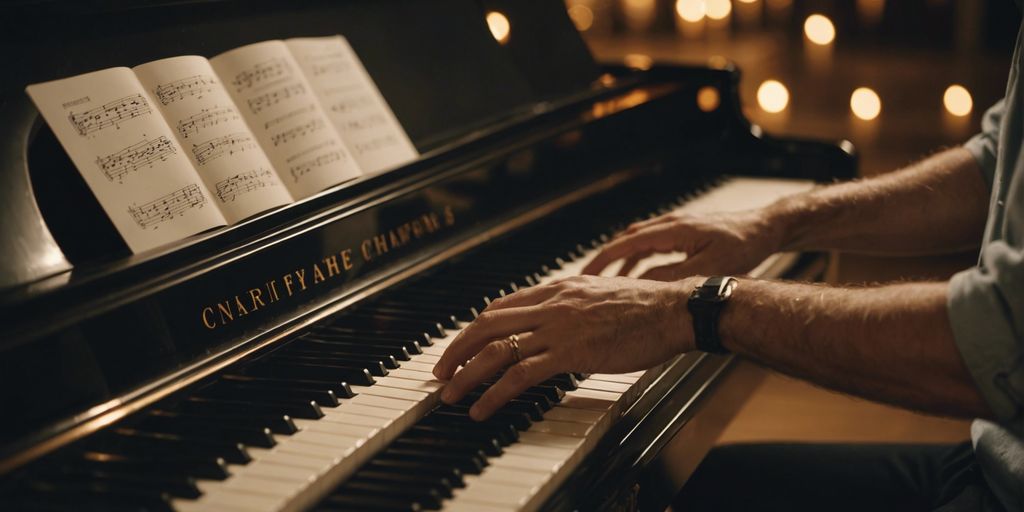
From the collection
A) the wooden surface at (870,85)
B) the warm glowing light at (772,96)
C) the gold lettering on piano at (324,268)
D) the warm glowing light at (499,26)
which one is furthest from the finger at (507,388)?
the warm glowing light at (772,96)

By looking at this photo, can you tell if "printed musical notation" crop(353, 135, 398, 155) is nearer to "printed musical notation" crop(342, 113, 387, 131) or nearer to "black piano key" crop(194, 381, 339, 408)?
"printed musical notation" crop(342, 113, 387, 131)

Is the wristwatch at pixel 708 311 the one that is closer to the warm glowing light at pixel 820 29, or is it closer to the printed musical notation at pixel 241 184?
the printed musical notation at pixel 241 184

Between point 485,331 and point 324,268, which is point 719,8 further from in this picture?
point 485,331

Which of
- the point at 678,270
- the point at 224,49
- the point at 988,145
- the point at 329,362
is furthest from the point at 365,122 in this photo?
the point at 988,145

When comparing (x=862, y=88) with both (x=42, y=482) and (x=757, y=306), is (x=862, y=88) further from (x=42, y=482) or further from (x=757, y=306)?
(x=42, y=482)

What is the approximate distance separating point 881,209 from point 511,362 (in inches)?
47.2

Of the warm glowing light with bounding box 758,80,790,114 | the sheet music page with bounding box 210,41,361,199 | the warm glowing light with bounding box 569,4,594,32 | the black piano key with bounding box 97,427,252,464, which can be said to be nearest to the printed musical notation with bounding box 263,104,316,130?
the sheet music page with bounding box 210,41,361,199

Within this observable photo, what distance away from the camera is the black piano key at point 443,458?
1366 millimetres

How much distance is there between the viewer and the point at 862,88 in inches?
270

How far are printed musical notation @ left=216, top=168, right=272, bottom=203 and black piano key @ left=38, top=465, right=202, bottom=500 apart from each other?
575 millimetres

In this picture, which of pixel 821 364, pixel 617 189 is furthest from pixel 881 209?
pixel 821 364

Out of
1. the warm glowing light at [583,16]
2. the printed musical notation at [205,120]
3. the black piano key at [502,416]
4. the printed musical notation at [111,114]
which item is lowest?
the black piano key at [502,416]

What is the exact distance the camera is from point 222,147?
1.75 metres

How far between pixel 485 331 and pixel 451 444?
206mm
